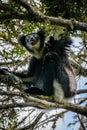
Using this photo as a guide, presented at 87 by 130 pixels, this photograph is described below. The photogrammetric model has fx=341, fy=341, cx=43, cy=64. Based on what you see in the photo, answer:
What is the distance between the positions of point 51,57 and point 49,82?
0.43 meters

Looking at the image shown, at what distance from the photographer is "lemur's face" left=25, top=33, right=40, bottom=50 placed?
19.5 ft

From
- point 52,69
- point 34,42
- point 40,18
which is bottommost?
point 52,69

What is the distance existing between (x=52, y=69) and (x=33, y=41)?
35.3 inches

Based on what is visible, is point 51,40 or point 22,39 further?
point 22,39

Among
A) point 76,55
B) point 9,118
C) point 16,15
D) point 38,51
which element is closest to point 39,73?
point 38,51

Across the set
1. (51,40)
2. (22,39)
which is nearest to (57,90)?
(51,40)

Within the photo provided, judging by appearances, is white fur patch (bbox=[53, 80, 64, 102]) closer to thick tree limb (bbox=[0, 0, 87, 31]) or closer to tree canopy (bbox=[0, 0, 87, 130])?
tree canopy (bbox=[0, 0, 87, 130])

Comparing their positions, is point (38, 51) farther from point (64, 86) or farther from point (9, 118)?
point (9, 118)

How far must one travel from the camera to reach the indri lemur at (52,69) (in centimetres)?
558

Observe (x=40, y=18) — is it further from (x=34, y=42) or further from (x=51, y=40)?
(x=34, y=42)

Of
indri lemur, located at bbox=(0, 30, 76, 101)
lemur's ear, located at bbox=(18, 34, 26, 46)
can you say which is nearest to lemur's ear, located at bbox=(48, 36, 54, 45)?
indri lemur, located at bbox=(0, 30, 76, 101)

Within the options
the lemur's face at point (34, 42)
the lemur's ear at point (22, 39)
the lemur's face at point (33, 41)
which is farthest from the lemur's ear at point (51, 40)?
the lemur's ear at point (22, 39)

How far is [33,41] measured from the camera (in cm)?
625

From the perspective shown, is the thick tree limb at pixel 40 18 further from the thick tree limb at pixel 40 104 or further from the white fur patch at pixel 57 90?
the white fur patch at pixel 57 90
